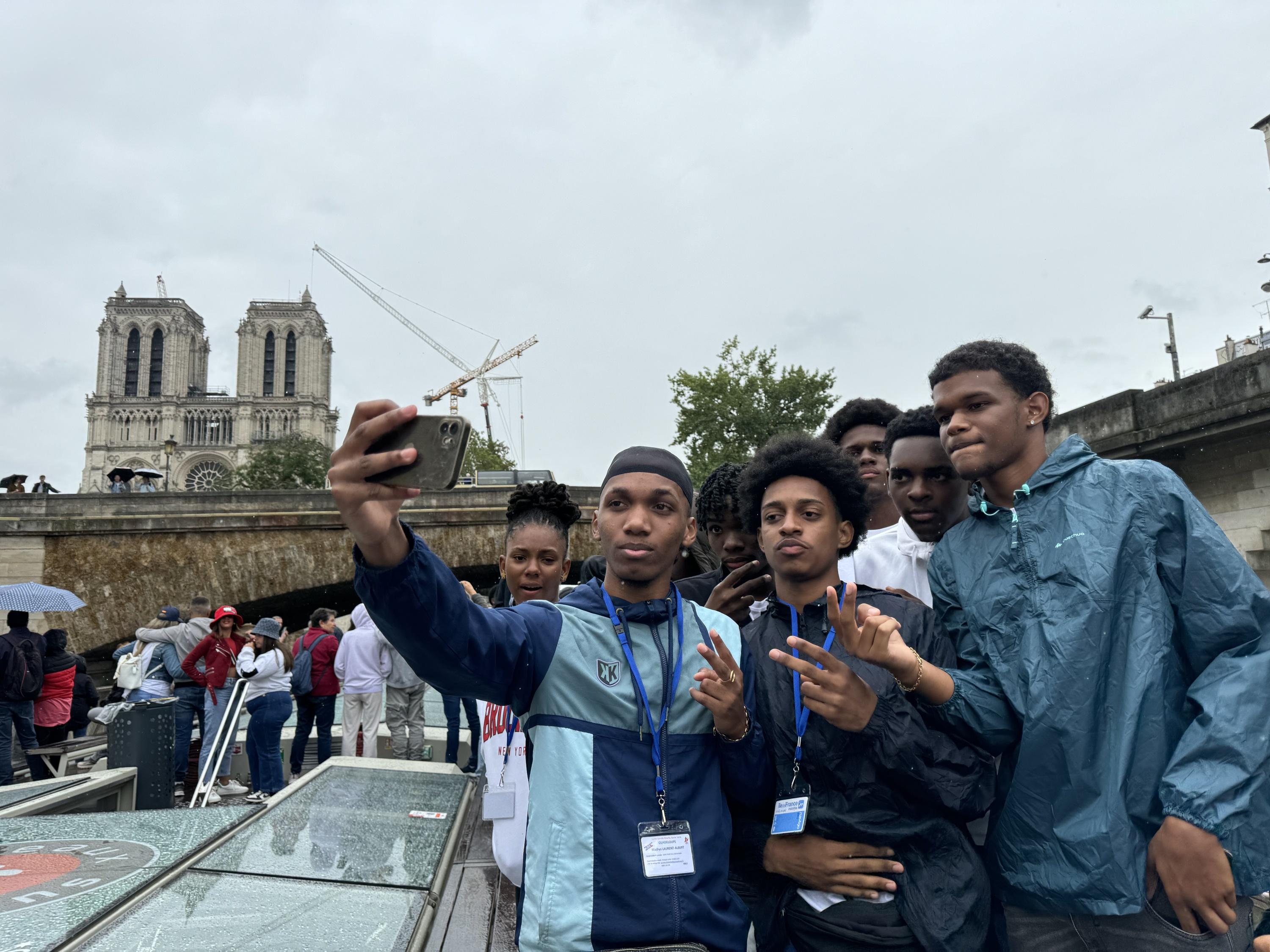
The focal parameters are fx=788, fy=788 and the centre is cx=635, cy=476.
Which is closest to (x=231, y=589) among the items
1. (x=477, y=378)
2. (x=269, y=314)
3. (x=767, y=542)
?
(x=767, y=542)

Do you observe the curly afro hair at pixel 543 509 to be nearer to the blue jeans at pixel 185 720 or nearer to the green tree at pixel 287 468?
the blue jeans at pixel 185 720

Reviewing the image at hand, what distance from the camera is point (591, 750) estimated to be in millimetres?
1762

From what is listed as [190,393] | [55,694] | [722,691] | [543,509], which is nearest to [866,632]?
[722,691]

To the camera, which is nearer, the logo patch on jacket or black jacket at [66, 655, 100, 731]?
the logo patch on jacket

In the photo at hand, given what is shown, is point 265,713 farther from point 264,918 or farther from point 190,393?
point 190,393

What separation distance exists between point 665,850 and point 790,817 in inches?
15.7

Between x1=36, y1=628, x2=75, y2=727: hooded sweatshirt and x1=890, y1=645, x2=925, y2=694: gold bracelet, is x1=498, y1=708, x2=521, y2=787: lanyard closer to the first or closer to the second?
x1=890, y1=645, x2=925, y2=694: gold bracelet

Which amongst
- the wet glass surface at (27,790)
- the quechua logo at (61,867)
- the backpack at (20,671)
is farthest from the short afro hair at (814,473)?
the backpack at (20,671)

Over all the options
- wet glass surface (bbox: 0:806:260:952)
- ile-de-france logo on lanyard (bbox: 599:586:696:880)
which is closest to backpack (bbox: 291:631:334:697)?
wet glass surface (bbox: 0:806:260:952)

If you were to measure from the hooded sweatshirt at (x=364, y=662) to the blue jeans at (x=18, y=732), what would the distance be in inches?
107

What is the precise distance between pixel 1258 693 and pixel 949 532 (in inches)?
32.7

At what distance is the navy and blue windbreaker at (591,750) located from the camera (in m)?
1.60

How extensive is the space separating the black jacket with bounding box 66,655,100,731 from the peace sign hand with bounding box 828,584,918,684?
10.4m

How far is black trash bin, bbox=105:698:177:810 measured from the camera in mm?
5422
